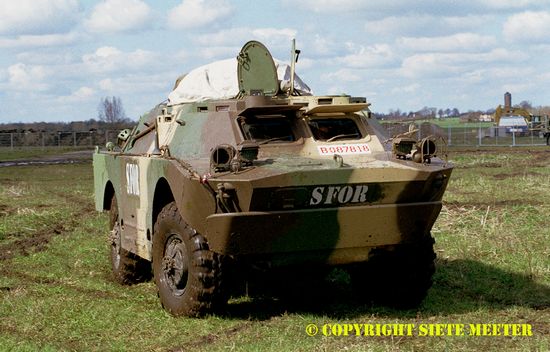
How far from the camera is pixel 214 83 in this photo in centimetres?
1032

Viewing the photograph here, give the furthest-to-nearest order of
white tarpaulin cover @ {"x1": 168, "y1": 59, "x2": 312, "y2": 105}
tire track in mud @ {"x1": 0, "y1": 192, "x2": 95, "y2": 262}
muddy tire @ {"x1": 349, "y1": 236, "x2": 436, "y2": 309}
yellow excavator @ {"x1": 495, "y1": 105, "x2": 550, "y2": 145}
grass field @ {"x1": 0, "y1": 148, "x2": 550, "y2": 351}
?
yellow excavator @ {"x1": 495, "y1": 105, "x2": 550, "y2": 145}
tire track in mud @ {"x1": 0, "y1": 192, "x2": 95, "y2": 262}
white tarpaulin cover @ {"x1": 168, "y1": 59, "x2": 312, "y2": 105}
muddy tire @ {"x1": 349, "y1": 236, "x2": 436, "y2": 309}
grass field @ {"x1": 0, "y1": 148, "x2": 550, "y2": 351}

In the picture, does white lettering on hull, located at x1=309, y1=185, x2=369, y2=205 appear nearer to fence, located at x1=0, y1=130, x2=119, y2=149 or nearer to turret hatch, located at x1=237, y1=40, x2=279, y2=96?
turret hatch, located at x1=237, y1=40, x2=279, y2=96

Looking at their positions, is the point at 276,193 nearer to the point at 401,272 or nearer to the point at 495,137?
the point at 401,272

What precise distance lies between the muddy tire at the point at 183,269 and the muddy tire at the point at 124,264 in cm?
175

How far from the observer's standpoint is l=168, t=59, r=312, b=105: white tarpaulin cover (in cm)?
1016

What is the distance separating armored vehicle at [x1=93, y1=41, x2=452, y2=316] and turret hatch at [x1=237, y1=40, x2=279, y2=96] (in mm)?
10

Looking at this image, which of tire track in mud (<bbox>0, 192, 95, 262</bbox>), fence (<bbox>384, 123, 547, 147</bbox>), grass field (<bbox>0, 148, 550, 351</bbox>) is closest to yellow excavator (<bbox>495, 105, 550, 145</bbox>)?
fence (<bbox>384, 123, 547, 147</bbox>)

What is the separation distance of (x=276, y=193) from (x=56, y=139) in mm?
48179

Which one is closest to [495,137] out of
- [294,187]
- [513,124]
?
[513,124]

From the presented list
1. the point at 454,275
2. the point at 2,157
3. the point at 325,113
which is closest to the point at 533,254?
the point at 454,275

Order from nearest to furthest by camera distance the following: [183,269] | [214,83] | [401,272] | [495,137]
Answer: [183,269], [401,272], [214,83], [495,137]

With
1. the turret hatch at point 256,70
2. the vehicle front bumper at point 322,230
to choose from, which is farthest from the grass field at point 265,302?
the turret hatch at point 256,70

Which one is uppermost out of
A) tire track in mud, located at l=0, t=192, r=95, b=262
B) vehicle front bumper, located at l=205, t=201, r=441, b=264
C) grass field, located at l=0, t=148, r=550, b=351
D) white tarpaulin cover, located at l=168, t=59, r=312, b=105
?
white tarpaulin cover, located at l=168, t=59, r=312, b=105

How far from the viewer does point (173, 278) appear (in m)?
8.37
